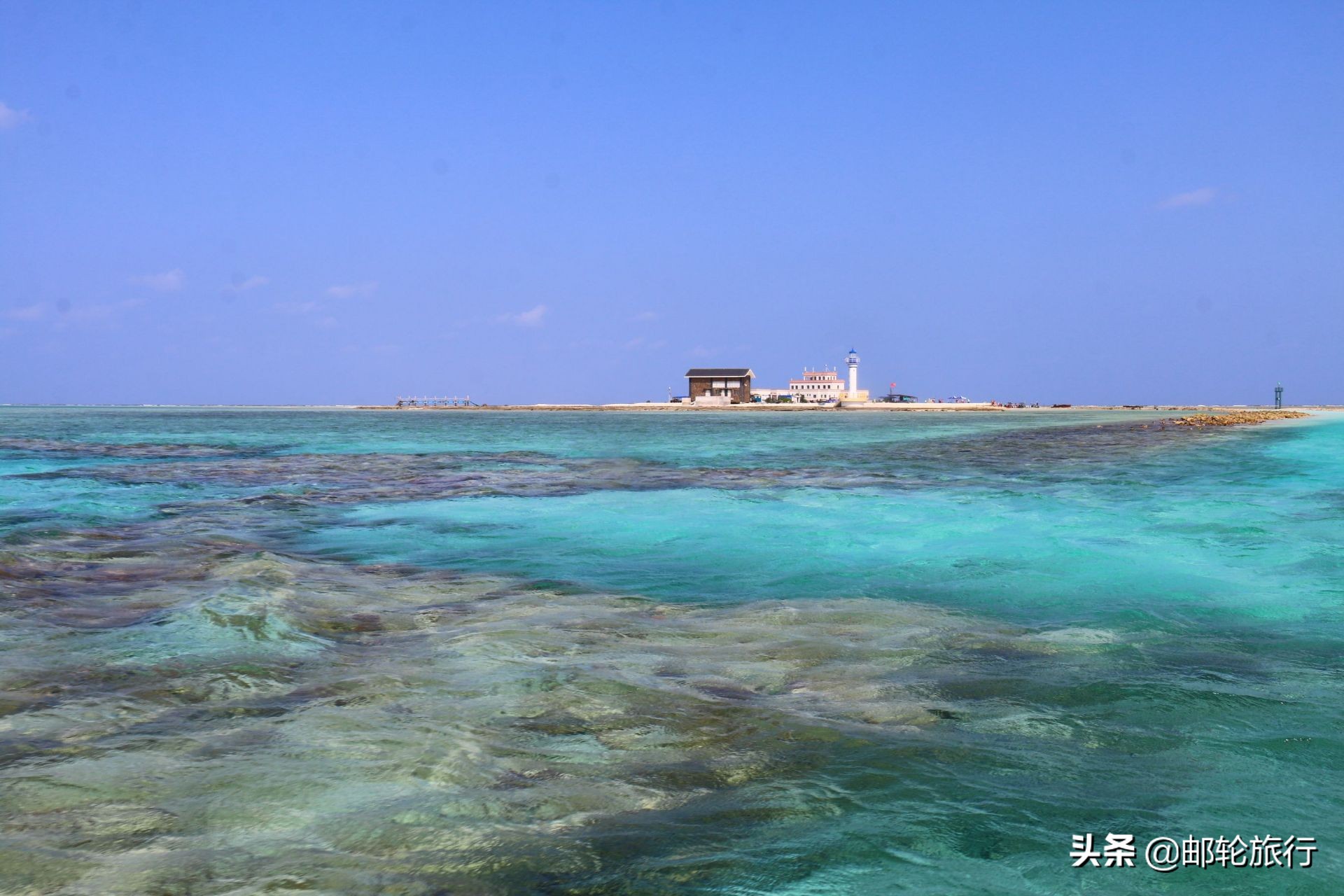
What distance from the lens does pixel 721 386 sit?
102 meters

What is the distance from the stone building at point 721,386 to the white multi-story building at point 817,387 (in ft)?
47.6

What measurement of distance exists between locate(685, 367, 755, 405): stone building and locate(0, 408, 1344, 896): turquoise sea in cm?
9139

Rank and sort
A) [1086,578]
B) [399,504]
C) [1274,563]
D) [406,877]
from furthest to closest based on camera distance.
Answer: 1. [399,504]
2. [1274,563]
3. [1086,578]
4. [406,877]

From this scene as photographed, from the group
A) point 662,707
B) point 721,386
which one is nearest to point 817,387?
point 721,386

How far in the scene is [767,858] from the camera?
2453 millimetres

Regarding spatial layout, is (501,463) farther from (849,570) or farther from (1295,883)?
(1295,883)

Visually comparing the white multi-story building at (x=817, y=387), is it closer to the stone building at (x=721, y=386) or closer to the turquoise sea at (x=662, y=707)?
the stone building at (x=721, y=386)

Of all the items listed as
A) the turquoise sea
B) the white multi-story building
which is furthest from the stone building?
the turquoise sea

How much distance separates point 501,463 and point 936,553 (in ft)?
49.2

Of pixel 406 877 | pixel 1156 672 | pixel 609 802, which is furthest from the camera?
pixel 1156 672

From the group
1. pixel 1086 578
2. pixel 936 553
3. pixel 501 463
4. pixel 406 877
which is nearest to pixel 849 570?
pixel 936 553

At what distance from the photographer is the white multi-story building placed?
114500mm

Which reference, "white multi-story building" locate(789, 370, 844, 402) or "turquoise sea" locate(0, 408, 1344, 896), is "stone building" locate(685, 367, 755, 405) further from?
"turquoise sea" locate(0, 408, 1344, 896)

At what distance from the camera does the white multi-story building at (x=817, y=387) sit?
114500 mm
